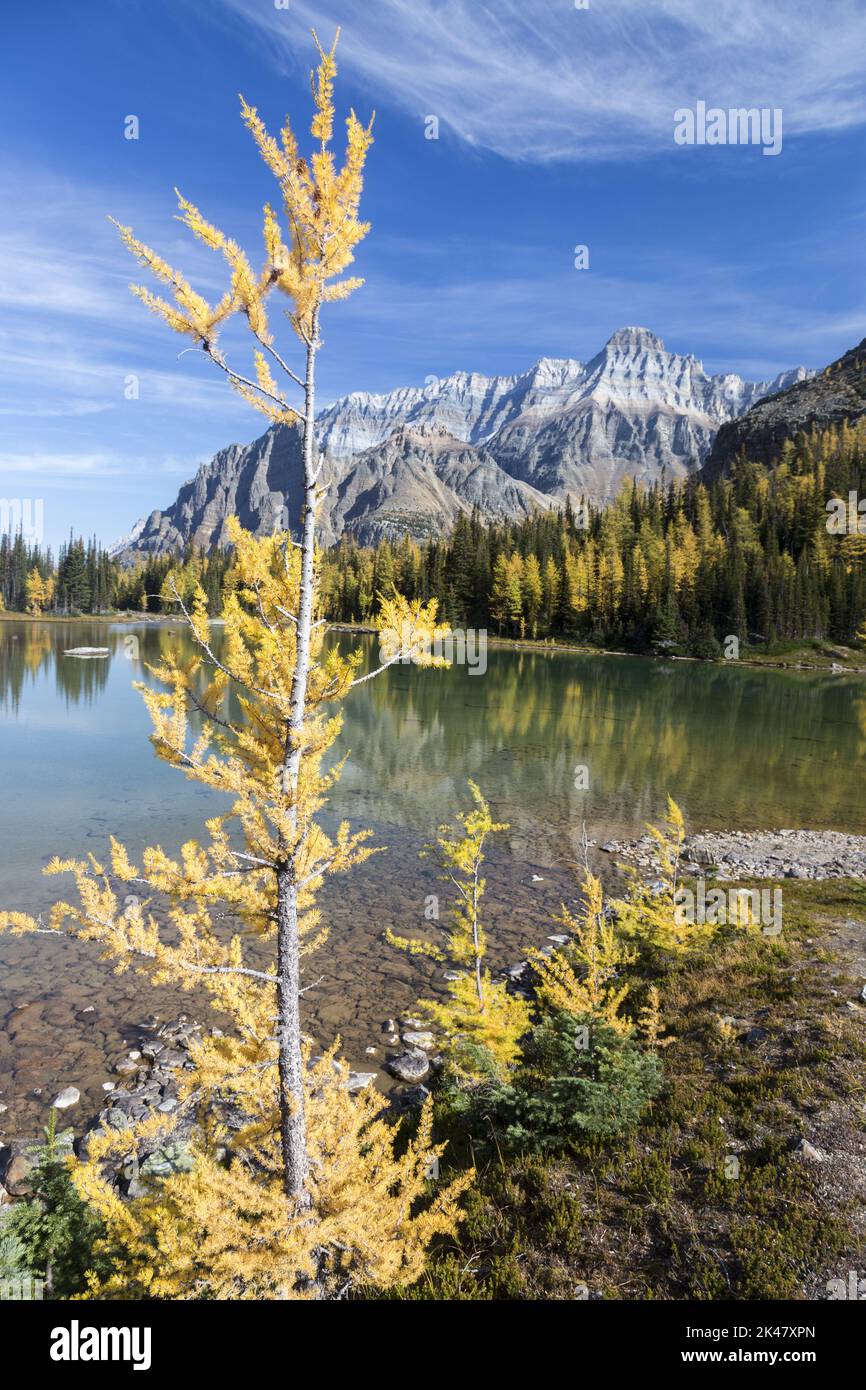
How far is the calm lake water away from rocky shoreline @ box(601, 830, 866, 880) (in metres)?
1.67

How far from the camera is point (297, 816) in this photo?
6.69m

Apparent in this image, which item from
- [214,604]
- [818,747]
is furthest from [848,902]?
[214,604]

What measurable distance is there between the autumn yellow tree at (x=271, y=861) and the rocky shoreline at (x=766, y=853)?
18.3 m

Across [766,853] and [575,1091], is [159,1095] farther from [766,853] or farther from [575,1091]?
[766,853]

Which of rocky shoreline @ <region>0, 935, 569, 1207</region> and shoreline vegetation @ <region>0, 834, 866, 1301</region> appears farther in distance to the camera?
rocky shoreline @ <region>0, 935, 569, 1207</region>

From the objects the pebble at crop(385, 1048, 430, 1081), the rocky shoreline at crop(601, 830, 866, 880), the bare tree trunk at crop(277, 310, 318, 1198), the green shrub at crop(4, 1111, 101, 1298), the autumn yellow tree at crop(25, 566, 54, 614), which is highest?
the autumn yellow tree at crop(25, 566, 54, 614)

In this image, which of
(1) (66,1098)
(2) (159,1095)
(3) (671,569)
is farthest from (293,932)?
(3) (671,569)

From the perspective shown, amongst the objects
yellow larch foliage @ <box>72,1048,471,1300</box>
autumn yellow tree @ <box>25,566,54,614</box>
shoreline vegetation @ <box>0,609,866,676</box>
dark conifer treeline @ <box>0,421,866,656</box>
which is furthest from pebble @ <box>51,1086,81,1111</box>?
autumn yellow tree @ <box>25,566,54,614</box>

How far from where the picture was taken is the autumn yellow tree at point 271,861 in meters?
6.04

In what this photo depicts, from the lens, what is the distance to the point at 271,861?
6512 mm

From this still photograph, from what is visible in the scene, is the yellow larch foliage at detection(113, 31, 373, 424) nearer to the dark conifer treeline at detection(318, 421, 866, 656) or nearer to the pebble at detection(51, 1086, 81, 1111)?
the pebble at detection(51, 1086, 81, 1111)

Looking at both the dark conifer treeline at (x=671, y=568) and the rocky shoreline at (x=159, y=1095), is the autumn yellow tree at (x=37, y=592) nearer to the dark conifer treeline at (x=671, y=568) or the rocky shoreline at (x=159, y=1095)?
the dark conifer treeline at (x=671, y=568)

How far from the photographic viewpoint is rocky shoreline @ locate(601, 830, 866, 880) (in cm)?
2234
